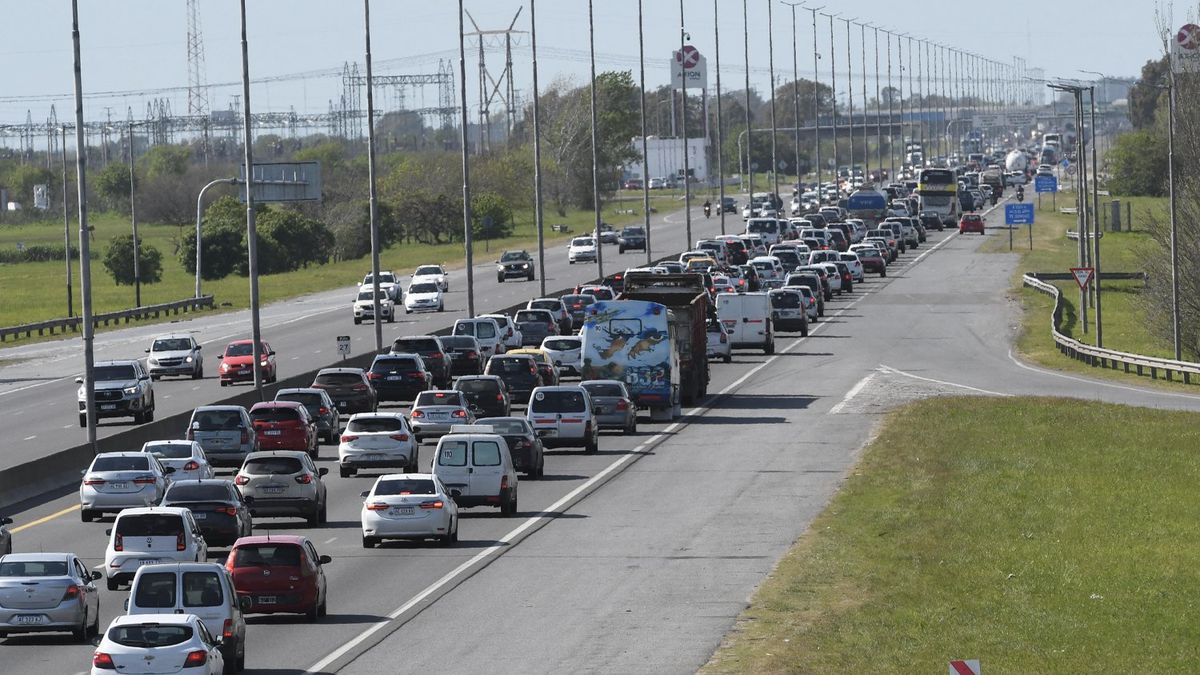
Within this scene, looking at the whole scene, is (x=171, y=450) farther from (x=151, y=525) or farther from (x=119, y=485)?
(x=151, y=525)

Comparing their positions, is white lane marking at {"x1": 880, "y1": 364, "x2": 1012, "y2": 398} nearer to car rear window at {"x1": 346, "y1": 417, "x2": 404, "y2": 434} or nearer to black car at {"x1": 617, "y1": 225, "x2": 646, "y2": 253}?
car rear window at {"x1": 346, "y1": 417, "x2": 404, "y2": 434}

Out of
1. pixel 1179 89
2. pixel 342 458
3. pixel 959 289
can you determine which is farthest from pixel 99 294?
pixel 342 458

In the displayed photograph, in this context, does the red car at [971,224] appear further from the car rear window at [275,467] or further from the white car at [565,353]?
the car rear window at [275,467]

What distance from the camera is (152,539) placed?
3091cm

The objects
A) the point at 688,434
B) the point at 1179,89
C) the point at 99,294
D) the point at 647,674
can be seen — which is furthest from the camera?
the point at 99,294

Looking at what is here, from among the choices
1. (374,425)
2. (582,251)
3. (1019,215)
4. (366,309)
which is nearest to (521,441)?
(374,425)

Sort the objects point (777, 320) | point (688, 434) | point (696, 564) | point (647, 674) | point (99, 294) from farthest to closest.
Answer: point (99, 294)
point (777, 320)
point (688, 434)
point (696, 564)
point (647, 674)

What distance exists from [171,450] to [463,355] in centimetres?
2803

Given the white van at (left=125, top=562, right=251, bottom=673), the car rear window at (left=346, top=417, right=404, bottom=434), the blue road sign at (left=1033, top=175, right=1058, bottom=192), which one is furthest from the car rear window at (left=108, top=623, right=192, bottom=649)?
the blue road sign at (left=1033, top=175, right=1058, bottom=192)

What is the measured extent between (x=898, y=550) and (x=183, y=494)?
11589mm

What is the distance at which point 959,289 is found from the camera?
11106cm

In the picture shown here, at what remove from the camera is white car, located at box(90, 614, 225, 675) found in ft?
72.8

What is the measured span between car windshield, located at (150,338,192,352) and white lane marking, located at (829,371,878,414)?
2270 centimetres

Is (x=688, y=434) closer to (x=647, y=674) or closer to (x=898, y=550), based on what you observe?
(x=898, y=550)
